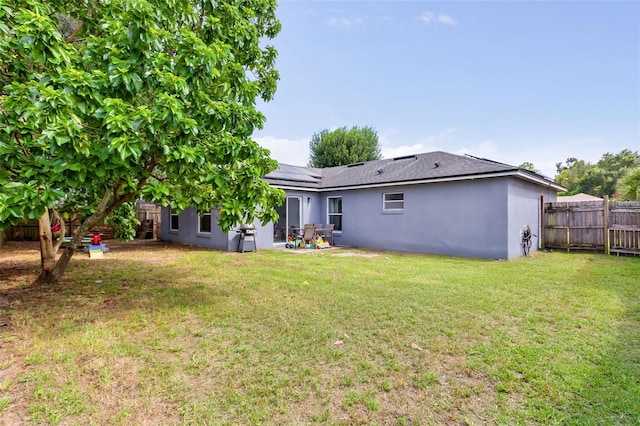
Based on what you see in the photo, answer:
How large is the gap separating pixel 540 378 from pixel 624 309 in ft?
10.7

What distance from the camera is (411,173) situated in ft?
40.3

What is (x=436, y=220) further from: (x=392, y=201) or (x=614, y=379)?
(x=614, y=379)

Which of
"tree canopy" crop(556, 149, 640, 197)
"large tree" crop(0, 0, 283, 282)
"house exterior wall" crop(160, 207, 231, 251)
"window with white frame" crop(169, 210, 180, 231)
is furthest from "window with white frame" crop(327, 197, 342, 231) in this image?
"tree canopy" crop(556, 149, 640, 197)

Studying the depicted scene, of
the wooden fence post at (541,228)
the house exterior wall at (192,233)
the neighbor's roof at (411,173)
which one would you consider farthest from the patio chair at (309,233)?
the wooden fence post at (541,228)

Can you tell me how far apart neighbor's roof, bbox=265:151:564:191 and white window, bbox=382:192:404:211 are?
62cm

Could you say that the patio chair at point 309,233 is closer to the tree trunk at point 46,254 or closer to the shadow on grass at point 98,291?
the shadow on grass at point 98,291

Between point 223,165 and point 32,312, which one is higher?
point 223,165

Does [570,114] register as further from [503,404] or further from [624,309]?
[503,404]

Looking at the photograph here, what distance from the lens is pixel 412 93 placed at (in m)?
16.9

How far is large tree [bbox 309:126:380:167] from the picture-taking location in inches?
1174

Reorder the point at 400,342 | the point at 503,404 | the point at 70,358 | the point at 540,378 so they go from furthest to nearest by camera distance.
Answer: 1. the point at 400,342
2. the point at 70,358
3. the point at 540,378
4. the point at 503,404

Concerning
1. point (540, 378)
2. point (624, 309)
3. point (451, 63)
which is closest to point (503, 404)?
point (540, 378)

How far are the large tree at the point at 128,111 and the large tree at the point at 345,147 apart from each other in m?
25.1

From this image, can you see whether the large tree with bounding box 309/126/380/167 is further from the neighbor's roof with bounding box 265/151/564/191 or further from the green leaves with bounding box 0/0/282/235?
the green leaves with bounding box 0/0/282/235
